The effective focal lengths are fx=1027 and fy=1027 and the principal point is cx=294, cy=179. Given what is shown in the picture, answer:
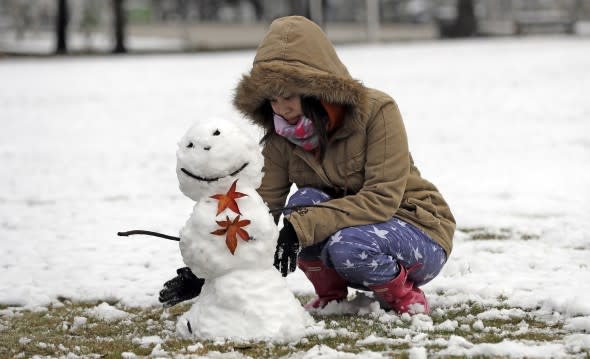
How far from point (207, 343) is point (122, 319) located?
34.0 inches

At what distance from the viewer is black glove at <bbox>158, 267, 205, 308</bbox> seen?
402 cm

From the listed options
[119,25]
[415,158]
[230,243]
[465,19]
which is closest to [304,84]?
[230,243]

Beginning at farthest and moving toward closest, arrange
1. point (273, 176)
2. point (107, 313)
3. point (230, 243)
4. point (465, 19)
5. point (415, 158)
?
point (465, 19) < point (415, 158) < point (107, 313) < point (273, 176) < point (230, 243)

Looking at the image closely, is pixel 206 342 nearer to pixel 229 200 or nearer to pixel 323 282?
pixel 229 200

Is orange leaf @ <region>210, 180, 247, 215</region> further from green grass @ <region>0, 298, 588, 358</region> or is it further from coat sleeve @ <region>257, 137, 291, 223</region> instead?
coat sleeve @ <region>257, 137, 291, 223</region>

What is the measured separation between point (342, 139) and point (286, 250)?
546mm

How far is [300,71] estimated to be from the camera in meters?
3.88

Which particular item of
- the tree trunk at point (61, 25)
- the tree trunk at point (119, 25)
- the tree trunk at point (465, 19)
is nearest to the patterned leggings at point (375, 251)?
the tree trunk at point (119, 25)

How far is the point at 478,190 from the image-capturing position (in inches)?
327

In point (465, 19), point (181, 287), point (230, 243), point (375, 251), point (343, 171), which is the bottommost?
point (465, 19)

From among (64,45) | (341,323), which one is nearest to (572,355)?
(341,323)

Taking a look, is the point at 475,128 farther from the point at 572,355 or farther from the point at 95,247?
the point at 572,355

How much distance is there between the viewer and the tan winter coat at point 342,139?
3916 millimetres

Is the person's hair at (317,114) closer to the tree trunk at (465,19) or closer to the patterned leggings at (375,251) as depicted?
the patterned leggings at (375,251)
